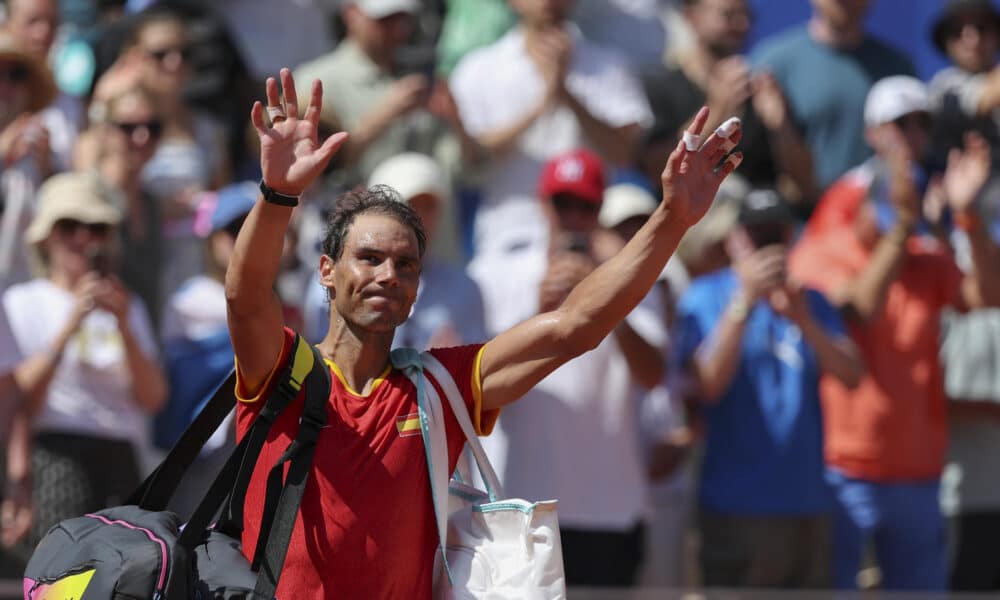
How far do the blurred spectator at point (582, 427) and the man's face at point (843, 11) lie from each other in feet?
8.60

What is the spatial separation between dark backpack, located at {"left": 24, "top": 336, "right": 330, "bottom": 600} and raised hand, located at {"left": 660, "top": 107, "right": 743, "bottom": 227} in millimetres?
958

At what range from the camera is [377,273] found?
3.93 metres

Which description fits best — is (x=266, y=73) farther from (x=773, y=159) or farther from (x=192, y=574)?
(x=192, y=574)

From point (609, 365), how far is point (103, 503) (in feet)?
7.26

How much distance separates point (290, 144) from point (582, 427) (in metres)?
3.35

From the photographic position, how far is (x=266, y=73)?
8633mm

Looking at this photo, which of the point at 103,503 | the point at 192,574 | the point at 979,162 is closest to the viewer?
the point at 192,574

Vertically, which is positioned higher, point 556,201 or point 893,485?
point 556,201

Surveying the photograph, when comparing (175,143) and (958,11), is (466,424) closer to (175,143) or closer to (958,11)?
(175,143)

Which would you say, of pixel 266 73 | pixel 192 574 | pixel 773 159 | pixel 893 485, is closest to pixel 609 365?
pixel 893 485

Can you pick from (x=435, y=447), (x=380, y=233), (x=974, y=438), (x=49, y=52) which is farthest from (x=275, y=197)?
(x=974, y=438)

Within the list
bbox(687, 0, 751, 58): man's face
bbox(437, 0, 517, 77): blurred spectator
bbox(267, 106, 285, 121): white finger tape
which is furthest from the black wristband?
bbox(687, 0, 751, 58): man's face

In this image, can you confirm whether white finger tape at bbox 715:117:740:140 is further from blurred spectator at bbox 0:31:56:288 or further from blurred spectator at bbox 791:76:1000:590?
blurred spectator at bbox 0:31:56:288

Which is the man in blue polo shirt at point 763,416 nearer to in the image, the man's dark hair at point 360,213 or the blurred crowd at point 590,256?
the blurred crowd at point 590,256
